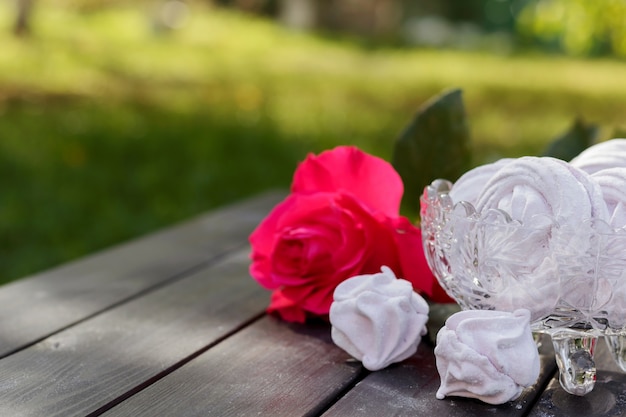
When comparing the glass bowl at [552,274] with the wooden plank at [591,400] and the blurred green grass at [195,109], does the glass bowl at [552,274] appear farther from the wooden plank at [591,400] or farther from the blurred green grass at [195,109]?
the blurred green grass at [195,109]

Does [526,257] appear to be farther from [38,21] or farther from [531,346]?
[38,21]

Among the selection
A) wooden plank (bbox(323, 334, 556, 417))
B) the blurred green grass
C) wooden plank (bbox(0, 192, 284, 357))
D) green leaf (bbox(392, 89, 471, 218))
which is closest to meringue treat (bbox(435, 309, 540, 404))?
wooden plank (bbox(323, 334, 556, 417))

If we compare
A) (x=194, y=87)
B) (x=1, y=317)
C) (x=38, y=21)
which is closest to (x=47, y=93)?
(x=194, y=87)

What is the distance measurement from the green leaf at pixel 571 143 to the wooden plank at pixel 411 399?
0.42 m

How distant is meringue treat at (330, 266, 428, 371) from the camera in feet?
3.36

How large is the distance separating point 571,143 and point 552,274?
51 centimetres

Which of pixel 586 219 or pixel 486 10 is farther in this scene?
pixel 486 10

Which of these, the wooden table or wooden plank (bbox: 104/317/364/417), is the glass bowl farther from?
wooden plank (bbox: 104/317/364/417)

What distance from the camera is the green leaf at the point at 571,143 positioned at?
1.36 meters

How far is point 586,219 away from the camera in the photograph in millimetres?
899

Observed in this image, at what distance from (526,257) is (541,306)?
0.06 meters

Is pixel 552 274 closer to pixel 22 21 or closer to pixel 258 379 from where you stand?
pixel 258 379

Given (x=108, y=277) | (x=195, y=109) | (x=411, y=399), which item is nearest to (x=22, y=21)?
(x=195, y=109)

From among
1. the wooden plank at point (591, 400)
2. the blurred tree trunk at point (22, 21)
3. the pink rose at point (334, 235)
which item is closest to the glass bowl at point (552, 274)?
the wooden plank at point (591, 400)
